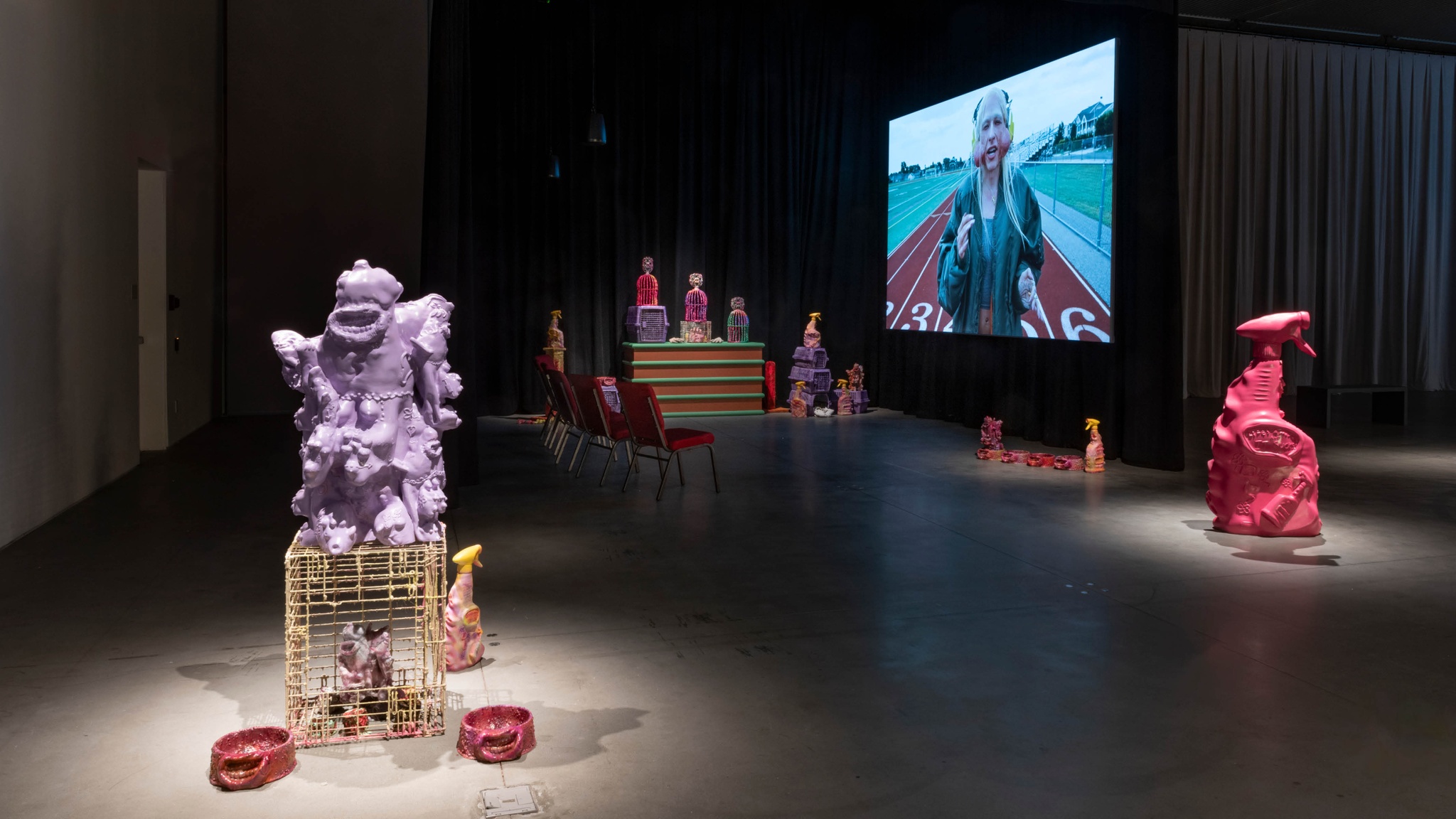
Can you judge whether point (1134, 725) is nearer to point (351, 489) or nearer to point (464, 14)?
point (351, 489)

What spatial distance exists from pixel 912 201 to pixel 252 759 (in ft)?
32.9

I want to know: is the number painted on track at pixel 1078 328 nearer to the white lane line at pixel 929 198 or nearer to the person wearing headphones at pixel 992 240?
the person wearing headphones at pixel 992 240

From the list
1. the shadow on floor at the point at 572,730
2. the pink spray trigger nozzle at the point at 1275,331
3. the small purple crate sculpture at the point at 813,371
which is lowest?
the shadow on floor at the point at 572,730

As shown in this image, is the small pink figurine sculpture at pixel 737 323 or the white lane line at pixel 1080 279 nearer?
the white lane line at pixel 1080 279

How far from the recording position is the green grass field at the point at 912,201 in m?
11.2

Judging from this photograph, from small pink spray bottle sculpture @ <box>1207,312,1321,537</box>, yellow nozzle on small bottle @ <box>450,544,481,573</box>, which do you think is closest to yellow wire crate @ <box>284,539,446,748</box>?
yellow nozzle on small bottle @ <box>450,544,481,573</box>

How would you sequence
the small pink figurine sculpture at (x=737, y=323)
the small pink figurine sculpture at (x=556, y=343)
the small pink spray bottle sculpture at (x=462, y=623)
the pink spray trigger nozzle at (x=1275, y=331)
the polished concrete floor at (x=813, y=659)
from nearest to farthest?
the polished concrete floor at (x=813, y=659)
the small pink spray bottle sculpture at (x=462, y=623)
the pink spray trigger nozzle at (x=1275, y=331)
the small pink figurine sculpture at (x=556, y=343)
the small pink figurine sculpture at (x=737, y=323)

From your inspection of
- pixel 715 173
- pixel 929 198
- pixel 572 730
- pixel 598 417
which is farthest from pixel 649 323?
pixel 572 730

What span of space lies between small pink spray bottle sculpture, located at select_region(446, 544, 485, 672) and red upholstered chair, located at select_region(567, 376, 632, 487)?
3.69m

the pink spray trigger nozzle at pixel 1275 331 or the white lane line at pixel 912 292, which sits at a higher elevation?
the white lane line at pixel 912 292

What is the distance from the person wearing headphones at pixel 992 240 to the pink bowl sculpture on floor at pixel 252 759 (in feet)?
26.1

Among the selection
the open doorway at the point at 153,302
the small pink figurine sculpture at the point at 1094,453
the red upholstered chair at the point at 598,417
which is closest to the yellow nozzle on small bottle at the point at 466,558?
the red upholstered chair at the point at 598,417

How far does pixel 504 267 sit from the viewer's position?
40.8 ft

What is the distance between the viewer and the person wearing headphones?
978 centimetres
